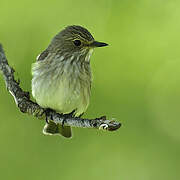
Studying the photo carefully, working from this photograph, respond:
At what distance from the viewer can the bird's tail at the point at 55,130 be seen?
8.37m

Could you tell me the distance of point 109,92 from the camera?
841 cm

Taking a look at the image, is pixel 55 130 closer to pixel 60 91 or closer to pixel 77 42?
pixel 60 91

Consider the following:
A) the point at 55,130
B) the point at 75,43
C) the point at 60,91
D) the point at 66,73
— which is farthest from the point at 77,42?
the point at 55,130

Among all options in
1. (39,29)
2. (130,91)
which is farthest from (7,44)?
(130,91)

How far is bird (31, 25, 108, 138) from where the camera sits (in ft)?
25.2

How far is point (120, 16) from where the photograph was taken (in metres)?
8.95

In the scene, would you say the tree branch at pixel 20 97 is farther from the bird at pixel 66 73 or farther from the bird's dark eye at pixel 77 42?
the bird's dark eye at pixel 77 42

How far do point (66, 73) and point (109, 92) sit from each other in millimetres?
922

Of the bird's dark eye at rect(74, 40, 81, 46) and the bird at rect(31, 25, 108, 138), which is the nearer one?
the bird at rect(31, 25, 108, 138)

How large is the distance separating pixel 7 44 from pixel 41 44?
0.56 m

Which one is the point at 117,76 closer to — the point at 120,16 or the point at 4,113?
the point at 120,16

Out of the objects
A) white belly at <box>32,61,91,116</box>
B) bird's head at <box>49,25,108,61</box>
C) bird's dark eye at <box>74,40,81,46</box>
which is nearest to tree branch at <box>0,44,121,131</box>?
white belly at <box>32,61,91,116</box>

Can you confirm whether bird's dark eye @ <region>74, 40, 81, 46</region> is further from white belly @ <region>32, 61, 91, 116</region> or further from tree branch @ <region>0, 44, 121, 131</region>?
tree branch @ <region>0, 44, 121, 131</region>

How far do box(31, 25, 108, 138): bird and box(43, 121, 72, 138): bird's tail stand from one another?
17.3 inches
